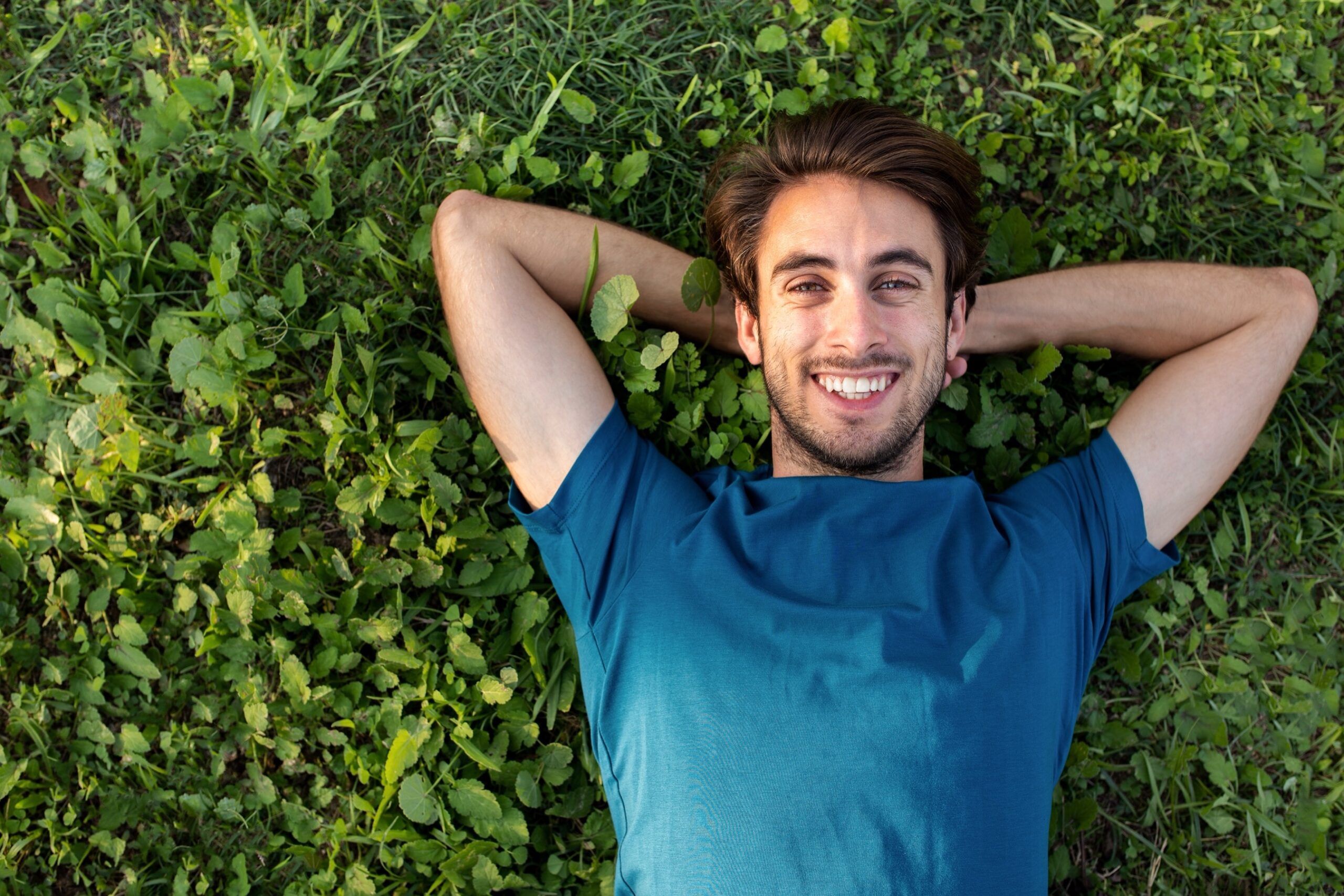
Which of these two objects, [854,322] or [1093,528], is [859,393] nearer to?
[854,322]

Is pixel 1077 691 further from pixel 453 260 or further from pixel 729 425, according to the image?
pixel 453 260

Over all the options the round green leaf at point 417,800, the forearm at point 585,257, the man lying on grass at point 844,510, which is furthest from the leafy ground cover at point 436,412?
the man lying on grass at point 844,510

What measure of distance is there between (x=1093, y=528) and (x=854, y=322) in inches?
38.8

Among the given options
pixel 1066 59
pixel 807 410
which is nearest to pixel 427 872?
pixel 807 410

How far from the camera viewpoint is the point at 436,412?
3.15 meters

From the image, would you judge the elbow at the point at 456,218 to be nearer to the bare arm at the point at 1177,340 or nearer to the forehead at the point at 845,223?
the forehead at the point at 845,223

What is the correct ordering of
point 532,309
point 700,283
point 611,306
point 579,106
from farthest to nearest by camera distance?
point 579,106 < point 700,283 < point 611,306 < point 532,309

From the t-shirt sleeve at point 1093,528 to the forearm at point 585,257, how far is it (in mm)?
1146

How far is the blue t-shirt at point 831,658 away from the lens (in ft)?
7.39

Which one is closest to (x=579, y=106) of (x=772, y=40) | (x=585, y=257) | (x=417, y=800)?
(x=585, y=257)

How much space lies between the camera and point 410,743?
2840 mm

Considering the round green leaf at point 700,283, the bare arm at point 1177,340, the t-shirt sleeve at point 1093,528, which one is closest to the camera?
the t-shirt sleeve at point 1093,528

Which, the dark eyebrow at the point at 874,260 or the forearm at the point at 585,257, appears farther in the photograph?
the forearm at the point at 585,257

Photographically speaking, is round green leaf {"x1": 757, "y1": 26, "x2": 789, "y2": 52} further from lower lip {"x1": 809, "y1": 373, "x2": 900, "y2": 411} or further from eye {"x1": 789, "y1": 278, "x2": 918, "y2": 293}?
lower lip {"x1": 809, "y1": 373, "x2": 900, "y2": 411}
